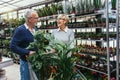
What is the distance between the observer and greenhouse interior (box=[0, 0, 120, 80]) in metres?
1.94

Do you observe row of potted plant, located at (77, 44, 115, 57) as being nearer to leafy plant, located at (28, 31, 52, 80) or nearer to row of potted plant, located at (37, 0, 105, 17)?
row of potted plant, located at (37, 0, 105, 17)

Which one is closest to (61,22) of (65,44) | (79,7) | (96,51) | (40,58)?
(65,44)

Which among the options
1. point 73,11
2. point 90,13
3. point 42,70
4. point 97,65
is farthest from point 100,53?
point 42,70

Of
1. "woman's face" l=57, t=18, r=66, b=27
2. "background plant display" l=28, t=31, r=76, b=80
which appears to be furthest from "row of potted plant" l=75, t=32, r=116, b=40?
"background plant display" l=28, t=31, r=76, b=80

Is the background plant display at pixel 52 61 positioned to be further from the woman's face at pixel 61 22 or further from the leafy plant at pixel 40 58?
the woman's face at pixel 61 22

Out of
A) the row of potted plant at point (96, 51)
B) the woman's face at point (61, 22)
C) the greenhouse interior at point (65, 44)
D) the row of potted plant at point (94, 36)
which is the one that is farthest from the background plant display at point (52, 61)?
the row of potted plant at point (94, 36)

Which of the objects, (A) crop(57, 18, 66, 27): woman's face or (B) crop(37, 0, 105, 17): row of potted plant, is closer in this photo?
(A) crop(57, 18, 66, 27): woman's face

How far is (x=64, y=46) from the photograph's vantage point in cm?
194

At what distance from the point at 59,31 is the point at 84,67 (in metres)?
1.87

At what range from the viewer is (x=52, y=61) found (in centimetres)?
193

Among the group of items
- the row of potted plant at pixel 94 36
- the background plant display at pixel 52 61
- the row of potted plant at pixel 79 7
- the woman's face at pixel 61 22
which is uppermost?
the row of potted plant at pixel 79 7

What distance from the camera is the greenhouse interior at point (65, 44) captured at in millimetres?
1943

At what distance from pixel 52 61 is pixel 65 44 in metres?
0.23

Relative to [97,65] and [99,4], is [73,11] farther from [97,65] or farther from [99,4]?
[97,65]
